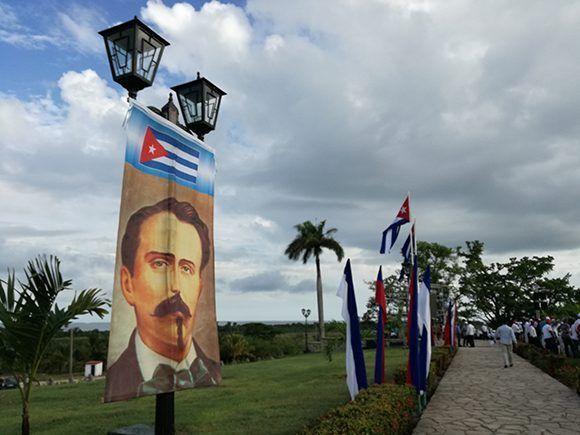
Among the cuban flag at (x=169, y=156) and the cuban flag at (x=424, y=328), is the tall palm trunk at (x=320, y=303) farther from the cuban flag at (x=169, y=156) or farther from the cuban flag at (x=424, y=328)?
the cuban flag at (x=169, y=156)

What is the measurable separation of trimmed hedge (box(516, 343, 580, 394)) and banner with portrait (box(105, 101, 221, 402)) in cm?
931

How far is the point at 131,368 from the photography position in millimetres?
5492

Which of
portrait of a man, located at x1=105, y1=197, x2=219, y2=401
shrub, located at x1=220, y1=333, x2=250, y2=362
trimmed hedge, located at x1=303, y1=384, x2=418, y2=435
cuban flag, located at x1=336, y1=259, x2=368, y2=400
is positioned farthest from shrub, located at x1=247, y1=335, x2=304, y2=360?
portrait of a man, located at x1=105, y1=197, x2=219, y2=401

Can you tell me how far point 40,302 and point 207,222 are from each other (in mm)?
2514

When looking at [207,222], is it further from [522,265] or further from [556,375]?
[522,265]

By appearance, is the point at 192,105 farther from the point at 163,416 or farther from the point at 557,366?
the point at 557,366

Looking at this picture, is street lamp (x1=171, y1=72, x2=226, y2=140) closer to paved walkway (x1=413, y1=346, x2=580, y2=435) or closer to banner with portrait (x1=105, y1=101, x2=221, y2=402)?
banner with portrait (x1=105, y1=101, x2=221, y2=402)

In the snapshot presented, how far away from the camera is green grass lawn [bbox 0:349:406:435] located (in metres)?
7.98

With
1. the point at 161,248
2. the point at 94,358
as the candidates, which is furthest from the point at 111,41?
the point at 94,358

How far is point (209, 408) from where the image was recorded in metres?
9.70

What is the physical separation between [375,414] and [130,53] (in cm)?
549

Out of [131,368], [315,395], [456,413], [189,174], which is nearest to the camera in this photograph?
[131,368]

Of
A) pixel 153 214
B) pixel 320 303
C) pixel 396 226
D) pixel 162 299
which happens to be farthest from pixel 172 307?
pixel 320 303

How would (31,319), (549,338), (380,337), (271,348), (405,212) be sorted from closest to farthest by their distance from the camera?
(31,319) → (380,337) → (405,212) → (549,338) → (271,348)
